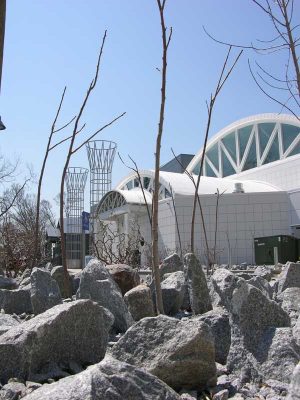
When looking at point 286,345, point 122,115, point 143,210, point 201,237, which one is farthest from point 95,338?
point 143,210

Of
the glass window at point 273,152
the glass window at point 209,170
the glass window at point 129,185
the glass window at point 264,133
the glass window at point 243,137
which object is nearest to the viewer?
the glass window at point 273,152

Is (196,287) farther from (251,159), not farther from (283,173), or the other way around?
(251,159)

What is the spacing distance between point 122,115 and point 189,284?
6.40 feet

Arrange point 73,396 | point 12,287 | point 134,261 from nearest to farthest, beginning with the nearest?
point 73,396 → point 12,287 → point 134,261

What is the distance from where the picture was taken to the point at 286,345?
286 centimetres

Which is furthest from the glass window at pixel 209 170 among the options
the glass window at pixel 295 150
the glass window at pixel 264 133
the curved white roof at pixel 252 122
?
the glass window at pixel 295 150

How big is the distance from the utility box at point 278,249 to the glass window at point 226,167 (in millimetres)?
19168

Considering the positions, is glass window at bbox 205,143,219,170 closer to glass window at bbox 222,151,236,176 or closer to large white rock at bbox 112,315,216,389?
glass window at bbox 222,151,236,176

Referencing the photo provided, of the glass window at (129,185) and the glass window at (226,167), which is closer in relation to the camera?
the glass window at (226,167)

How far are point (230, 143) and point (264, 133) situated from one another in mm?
4731

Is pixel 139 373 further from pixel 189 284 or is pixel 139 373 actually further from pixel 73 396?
pixel 189 284

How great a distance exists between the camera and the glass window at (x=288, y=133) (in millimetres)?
36237

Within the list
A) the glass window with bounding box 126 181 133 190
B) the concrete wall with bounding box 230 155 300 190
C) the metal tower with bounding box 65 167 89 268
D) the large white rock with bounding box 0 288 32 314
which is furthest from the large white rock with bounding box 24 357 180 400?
the glass window with bounding box 126 181 133 190

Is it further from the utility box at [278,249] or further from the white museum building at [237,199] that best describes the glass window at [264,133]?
the utility box at [278,249]
